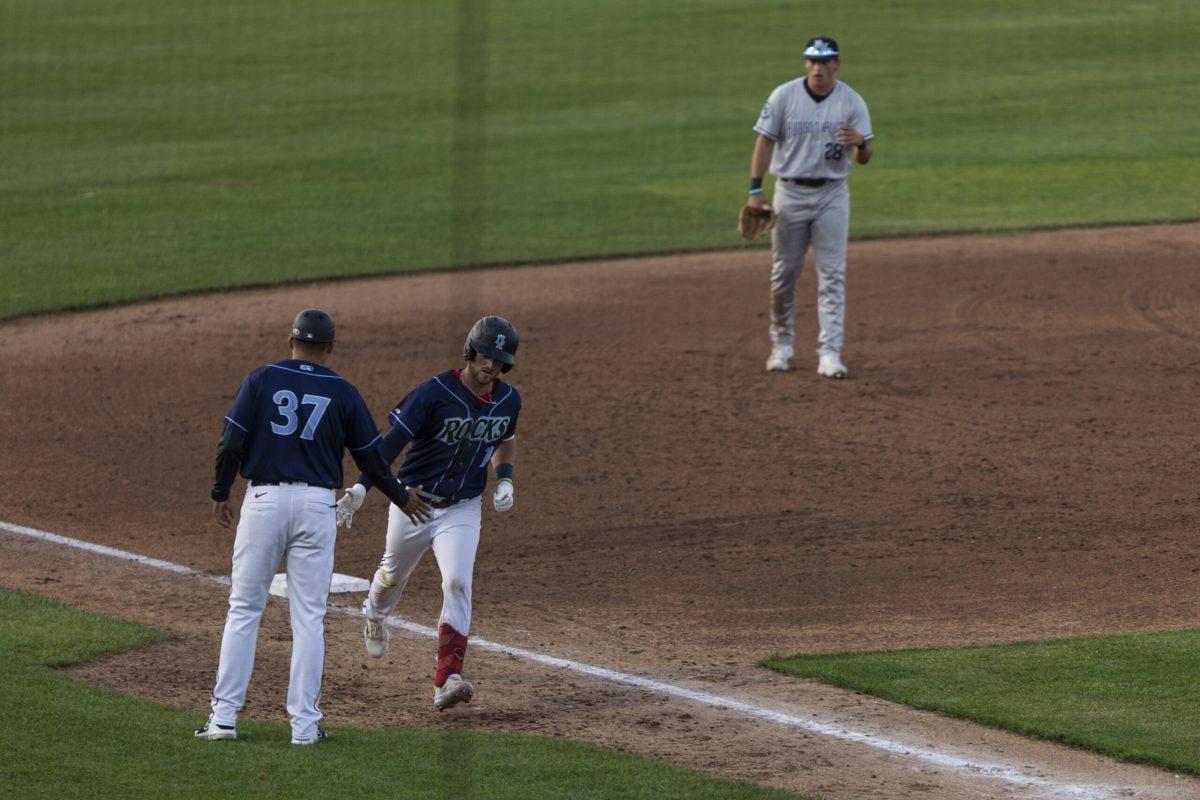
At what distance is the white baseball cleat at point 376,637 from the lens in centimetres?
790

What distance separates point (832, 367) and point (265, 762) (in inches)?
299

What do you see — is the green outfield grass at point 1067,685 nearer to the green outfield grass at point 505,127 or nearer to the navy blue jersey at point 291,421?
the navy blue jersey at point 291,421

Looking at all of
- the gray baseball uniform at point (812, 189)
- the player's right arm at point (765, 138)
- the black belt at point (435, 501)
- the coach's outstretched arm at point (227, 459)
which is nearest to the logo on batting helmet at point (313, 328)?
the coach's outstretched arm at point (227, 459)

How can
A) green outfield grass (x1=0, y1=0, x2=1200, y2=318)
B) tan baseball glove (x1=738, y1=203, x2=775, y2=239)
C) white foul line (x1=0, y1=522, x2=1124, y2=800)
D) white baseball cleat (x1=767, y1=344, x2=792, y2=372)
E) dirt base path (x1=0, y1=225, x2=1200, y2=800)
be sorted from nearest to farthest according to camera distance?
white foul line (x1=0, y1=522, x2=1124, y2=800) → dirt base path (x1=0, y1=225, x2=1200, y2=800) → tan baseball glove (x1=738, y1=203, x2=775, y2=239) → white baseball cleat (x1=767, y1=344, x2=792, y2=372) → green outfield grass (x1=0, y1=0, x2=1200, y2=318)

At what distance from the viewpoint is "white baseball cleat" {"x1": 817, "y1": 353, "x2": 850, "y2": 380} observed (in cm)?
1317

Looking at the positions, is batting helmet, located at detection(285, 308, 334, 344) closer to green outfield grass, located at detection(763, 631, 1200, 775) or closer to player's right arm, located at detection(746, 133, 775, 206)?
green outfield grass, located at detection(763, 631, 1200, 775)

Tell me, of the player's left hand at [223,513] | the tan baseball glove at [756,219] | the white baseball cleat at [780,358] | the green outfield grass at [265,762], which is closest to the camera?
the green outfield grass at [265,762]

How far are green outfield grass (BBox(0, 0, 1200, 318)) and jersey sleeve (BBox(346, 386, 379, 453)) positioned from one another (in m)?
9.50

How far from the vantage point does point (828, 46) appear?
12.7 metres

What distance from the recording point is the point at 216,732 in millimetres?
6730

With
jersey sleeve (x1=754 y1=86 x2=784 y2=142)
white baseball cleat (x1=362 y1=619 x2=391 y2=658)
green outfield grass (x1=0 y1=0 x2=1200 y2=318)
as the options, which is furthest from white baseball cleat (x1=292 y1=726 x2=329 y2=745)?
green outfield grass (x1=0 y1=0 x2=1200 y2=318)

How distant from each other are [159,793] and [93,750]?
1.84ft

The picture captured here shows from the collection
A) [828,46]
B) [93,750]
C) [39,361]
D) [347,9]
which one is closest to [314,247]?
[39,361]

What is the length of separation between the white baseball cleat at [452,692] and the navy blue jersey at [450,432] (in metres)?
0.84
